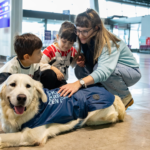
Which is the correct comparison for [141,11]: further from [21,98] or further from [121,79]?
[21,98]

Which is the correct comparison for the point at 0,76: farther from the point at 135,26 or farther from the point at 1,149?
the point at 135,26

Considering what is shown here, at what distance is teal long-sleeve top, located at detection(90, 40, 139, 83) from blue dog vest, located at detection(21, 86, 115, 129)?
14cm

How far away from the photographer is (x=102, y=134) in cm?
168

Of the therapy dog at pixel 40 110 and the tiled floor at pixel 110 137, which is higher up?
the therapy dog at pixel 40 110

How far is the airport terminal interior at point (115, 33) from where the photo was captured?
1.51 metres

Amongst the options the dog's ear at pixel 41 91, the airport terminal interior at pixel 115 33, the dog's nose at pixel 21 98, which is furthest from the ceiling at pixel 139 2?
the dog's nose at pixel 21 98

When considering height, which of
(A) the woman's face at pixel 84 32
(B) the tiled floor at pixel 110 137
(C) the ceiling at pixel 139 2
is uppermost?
(C) the ceiling at pixel 139 2

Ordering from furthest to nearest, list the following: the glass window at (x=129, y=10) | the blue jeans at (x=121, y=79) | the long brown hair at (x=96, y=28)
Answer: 1. the glass window at (x=129, y=10)
2. the blue jeans at (x=121, y=79)
3. the long brown hair at (x=96, y=28)

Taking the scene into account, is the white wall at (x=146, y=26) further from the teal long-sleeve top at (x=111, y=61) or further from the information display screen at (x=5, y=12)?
the teal long-sleeve top at (x=111, y=61)

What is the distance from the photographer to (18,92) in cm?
134

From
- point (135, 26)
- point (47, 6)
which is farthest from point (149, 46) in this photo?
point (47, 6)

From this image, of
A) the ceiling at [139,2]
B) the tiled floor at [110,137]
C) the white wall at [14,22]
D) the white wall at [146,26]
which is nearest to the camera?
the tiled floor at [110,137]

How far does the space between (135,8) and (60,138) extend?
18866mm

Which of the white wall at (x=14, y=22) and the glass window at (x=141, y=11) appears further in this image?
the glass window at (x=141, y=11)
